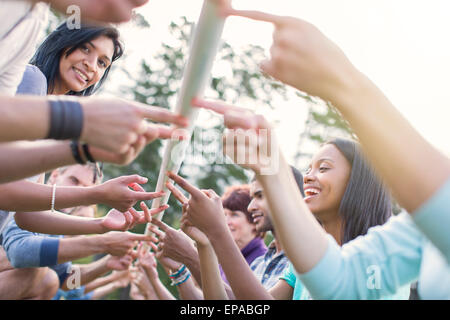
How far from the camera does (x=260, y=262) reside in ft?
11.5

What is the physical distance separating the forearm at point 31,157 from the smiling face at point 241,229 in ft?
9.32

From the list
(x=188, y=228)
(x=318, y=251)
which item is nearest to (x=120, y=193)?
(x=188, y=228)

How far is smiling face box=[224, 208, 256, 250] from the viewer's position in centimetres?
407

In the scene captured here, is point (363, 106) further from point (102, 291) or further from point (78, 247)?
point (102, 291)

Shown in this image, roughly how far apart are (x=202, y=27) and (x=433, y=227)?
0.81 m

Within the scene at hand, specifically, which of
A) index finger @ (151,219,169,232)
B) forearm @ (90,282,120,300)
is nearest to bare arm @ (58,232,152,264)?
index finger @ (151,219,169,232)

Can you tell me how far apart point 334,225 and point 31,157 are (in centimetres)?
166

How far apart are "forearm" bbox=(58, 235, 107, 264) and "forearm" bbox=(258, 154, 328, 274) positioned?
2.31 m

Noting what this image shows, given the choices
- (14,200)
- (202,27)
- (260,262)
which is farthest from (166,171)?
(260,262)

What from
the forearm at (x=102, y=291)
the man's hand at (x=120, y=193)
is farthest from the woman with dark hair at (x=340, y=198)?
the forearm at (x=102, y=291)

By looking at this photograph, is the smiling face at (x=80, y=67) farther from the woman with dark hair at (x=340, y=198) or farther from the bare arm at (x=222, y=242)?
the woman with dark hair at (x=340, y=198)

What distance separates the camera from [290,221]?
131 centimetres

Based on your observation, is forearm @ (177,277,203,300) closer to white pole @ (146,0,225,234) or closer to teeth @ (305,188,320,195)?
teeth @ (305,188,320,195)
